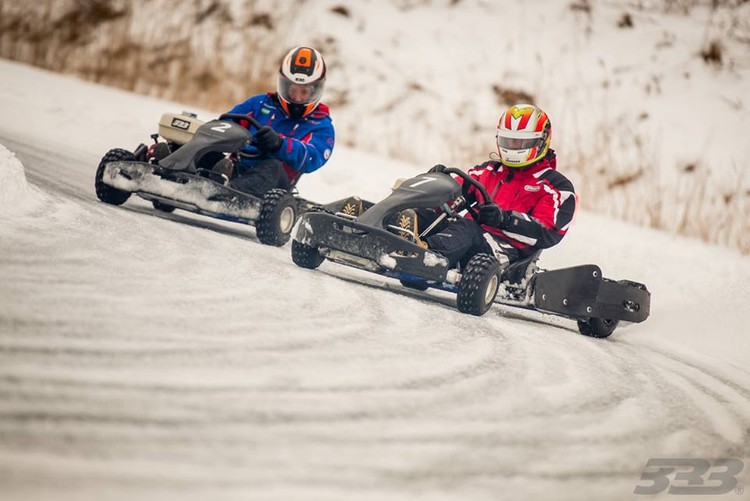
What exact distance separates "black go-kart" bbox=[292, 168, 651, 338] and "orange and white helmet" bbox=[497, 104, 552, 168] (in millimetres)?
369

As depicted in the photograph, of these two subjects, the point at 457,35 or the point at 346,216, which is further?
the point at 457,35

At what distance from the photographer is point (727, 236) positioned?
10195mm

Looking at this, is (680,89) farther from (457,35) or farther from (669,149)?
(457,35)

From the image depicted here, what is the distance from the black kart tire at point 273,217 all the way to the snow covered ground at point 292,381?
5.1 inches

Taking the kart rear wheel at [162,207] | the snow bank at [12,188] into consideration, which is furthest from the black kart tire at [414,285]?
the snow bank at [12,188]

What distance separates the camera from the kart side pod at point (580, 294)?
20.0 ft

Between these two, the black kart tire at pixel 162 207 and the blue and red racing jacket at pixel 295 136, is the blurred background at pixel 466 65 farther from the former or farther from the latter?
the black kart tire at pixel 162 207

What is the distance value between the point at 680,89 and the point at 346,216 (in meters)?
9.55

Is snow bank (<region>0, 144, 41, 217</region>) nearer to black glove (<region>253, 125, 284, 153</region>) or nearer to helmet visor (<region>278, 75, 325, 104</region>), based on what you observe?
black glove (<region>253, 125, 284, 153</region>)

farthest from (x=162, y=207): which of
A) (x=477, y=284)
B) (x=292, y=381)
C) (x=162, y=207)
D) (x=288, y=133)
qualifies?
(x=292, y=381)

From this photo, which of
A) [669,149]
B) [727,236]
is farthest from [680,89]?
[727,236]

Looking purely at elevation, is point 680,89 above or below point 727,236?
above

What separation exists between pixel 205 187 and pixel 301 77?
46.4 inches

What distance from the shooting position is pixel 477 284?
5.64 m
